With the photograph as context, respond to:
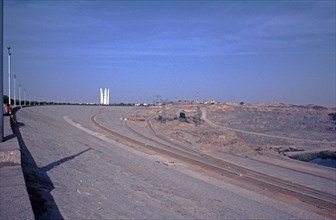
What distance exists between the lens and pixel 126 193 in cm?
1579

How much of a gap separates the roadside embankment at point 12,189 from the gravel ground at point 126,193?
629 millimetres

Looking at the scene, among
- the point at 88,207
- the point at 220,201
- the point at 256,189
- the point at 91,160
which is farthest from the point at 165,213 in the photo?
the point at 256,189

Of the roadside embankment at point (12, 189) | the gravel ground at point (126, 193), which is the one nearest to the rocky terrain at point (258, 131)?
the gravel ground at point (126, 193)

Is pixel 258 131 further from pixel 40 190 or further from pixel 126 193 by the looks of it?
pixel 40 190

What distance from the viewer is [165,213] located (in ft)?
48.4

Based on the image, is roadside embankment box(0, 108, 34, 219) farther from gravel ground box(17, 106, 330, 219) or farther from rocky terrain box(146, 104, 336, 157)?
rocky terrain box(146, 104, 336, 157)

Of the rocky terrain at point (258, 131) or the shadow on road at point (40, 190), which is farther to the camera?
the rocky terrain at point (258, 131)

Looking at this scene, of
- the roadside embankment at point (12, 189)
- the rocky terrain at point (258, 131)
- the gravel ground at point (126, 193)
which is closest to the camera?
the roadside embankment at point (12, 189)

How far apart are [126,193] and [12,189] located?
759cm

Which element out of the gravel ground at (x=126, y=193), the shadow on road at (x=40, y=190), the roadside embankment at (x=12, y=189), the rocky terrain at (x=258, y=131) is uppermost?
the roadside embankment at (x=12, y=189)

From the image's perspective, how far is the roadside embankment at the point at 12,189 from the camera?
6873 mm

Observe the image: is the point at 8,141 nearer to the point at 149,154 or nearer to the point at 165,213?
the point at 165,213

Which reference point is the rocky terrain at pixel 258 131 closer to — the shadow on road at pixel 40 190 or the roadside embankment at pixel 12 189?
the shadow on road at pixel 40 190

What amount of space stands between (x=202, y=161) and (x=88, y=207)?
2345 cm
